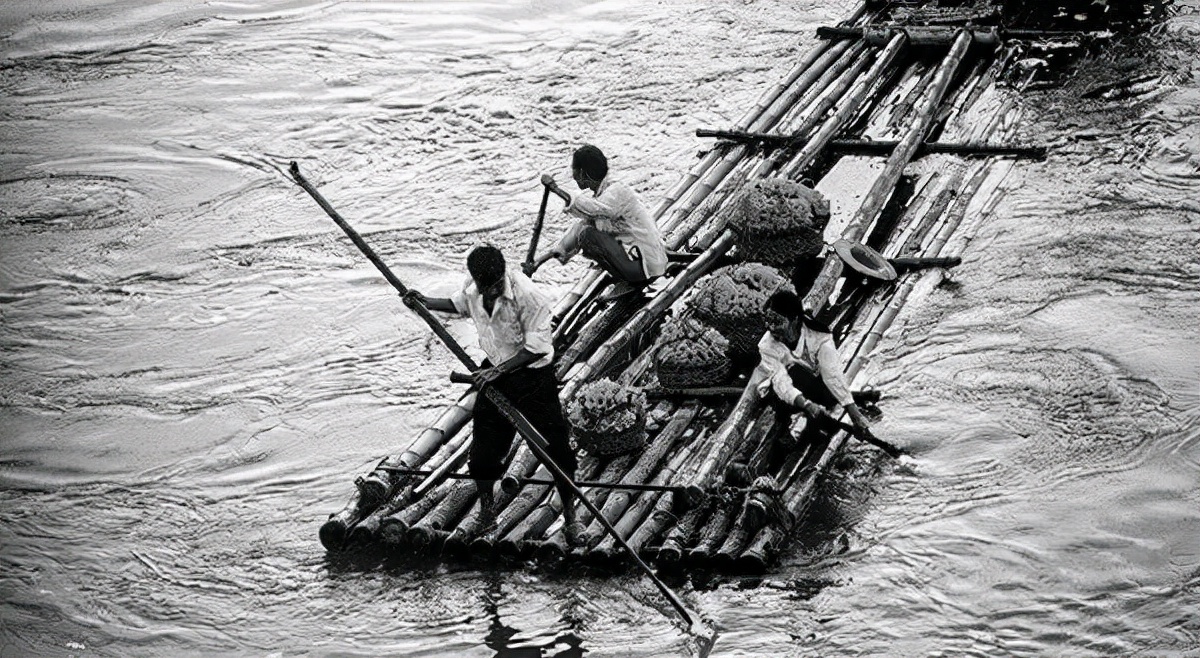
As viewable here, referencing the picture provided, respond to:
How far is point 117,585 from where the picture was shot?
295 inches

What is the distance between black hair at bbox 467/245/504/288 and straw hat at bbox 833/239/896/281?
2.93m

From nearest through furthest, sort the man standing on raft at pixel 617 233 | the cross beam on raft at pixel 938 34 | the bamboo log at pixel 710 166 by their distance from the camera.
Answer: the man standing on raft at pixel 617 233, the bamboo log at pixel 710 166, the cross beam on raft at pixel 938 34

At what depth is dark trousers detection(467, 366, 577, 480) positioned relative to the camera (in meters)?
7.02

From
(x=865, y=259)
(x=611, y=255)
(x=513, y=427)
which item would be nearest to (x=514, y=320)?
(x=513, y=427)

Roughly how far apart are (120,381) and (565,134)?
14.0 ft

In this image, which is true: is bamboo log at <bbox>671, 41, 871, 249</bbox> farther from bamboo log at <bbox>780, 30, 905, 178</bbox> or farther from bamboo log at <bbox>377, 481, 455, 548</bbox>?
bamboo log at <bbox>377, 481, 455, 548</bbox>

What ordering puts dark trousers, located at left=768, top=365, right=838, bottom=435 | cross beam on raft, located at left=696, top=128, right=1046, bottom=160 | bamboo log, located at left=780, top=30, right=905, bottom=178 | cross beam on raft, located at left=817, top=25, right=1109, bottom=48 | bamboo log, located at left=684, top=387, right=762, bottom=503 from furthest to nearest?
1. cross beam on raft, located at left=817, top=25, right=1109, bottom=48
2. cross beam on raft, located at left=696, top=128, right=1046, bottom=160
3. bamboo log, located at left=780, top=30, right=905, bottom=178
4. dark trousers, located at left=768, top=365, right=838, bottom=435
5. bamboo log, located at left=684, top=387, right=762, bottom=503

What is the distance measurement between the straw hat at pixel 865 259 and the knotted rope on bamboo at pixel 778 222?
0.47ft

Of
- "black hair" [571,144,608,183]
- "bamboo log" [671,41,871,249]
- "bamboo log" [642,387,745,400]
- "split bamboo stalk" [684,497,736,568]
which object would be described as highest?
"bamboo log" [671,41,871,249]

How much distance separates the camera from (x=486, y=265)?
6828mm

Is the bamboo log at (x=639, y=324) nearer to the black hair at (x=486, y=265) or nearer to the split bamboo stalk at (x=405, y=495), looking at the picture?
the split bamboo stalk at (x=405, y=495)

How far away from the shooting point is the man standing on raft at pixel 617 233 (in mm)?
9062

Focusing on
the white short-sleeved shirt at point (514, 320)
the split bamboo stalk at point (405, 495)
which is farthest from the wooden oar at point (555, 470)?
the split bamboo stalk at point (405, 495)

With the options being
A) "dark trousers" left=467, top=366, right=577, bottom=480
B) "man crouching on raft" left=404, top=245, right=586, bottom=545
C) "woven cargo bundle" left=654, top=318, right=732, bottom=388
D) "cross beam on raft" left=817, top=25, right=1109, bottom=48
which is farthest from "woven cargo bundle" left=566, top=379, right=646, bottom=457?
"cross beam on raft" left=817, top=25, right=1109, bottom=48
